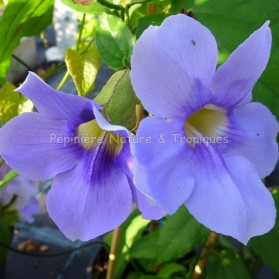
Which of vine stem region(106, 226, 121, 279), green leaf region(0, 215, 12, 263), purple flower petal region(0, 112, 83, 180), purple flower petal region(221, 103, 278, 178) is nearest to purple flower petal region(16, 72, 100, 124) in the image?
purple flower petal region(0, 112, 83, 180)

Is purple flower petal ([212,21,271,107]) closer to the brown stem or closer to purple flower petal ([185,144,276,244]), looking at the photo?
purple flower petal ([185,144,276,244])

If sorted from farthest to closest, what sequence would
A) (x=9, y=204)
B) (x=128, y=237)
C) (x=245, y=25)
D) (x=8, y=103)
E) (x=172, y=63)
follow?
(x=9, y=204)
(x=128, y=237)
(x=8, y=103)
(x=245, y=25)
(x=172, y=63)

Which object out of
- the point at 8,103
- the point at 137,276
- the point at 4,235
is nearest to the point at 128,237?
the point at 137,276

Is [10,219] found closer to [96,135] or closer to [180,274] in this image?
[180,274]

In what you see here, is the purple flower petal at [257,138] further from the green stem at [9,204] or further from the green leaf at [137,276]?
the green stem at [9,204]

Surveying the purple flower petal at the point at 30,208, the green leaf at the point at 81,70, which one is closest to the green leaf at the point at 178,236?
the green leaf at the point at 81,70

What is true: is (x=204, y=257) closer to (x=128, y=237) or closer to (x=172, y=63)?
(x=128, y=237)

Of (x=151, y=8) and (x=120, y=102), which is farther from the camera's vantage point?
(x=151, y=8)
